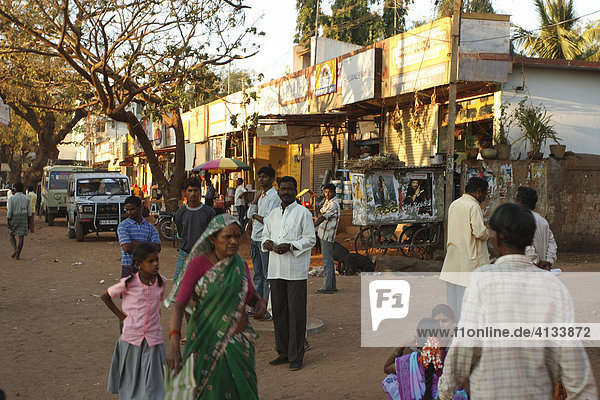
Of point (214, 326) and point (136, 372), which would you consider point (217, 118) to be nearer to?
point (136, 372)

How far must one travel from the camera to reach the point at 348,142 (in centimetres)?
1980

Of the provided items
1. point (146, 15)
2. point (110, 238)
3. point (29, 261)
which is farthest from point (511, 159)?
point (110, 238)

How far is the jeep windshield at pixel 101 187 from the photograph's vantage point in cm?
2003

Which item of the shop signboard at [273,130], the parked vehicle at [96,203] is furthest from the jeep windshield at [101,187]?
the shop signboard at [273,130]

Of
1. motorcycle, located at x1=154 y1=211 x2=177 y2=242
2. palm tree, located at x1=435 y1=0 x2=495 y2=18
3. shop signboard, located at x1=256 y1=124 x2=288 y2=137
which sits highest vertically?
palm tree, located at x1=435 y1=0 x2=495 y2=18

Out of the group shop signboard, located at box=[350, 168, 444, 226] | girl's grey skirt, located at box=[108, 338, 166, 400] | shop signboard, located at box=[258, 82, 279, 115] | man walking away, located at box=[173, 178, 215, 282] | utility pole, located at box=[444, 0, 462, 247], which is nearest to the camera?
girl's grey skirt, located at box=[108, 338, 166, 400]

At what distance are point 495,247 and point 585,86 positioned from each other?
42.0ft

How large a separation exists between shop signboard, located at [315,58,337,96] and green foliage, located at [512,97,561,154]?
603 centimetres

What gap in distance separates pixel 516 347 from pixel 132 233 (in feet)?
14.8

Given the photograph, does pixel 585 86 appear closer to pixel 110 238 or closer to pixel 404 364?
pixel 404 364

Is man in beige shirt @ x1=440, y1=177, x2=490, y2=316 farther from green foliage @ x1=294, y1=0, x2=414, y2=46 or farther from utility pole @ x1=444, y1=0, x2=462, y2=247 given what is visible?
green foliage @ x1=294, y1=0, x2=414, y2=46

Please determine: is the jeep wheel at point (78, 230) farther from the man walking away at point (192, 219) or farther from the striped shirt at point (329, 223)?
the man walking away at point (192, 219)

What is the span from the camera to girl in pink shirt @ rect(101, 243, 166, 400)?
4539 mm

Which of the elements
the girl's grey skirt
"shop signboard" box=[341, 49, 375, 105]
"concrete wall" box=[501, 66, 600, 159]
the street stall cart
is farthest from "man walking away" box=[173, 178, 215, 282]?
"shop signboard" box=[341, 49, 375, 105]
